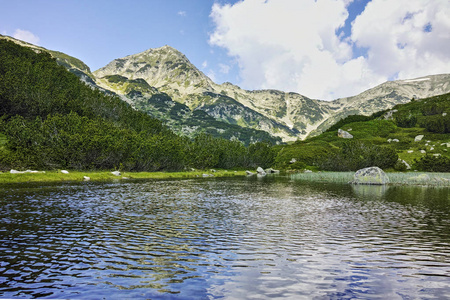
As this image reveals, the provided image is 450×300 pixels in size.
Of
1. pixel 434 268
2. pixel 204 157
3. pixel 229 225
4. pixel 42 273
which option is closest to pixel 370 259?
pixel 434 268

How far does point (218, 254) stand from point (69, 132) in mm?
87502

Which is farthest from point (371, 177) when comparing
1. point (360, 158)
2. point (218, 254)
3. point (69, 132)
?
point (69, 132)

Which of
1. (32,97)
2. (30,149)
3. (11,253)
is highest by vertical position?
(32,97)

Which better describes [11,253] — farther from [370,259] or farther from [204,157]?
[204,157]

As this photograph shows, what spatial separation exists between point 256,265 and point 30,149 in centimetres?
8551

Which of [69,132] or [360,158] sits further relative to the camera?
[360,158]

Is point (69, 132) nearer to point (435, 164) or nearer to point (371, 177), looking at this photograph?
point (371, 177)

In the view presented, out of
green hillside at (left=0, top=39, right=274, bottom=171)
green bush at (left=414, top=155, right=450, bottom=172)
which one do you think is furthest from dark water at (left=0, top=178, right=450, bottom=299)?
green bush at (left=414, top=155, right=450, bottom=172)

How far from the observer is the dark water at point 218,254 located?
1262cm

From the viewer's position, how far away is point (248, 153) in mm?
182375

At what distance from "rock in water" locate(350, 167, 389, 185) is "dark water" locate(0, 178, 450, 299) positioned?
179 feet

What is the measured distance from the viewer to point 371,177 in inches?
3366

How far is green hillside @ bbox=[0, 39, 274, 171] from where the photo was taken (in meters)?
81.9

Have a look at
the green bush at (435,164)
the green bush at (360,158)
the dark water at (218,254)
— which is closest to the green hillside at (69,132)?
the dark water at (218,254)
